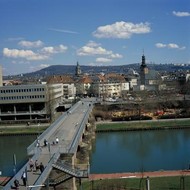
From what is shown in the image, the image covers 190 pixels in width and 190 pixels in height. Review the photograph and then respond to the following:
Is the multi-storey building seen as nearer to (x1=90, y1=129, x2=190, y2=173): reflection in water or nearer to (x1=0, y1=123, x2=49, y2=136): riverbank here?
(x1=0, y1=123, x2=49, y2=136): riverbank

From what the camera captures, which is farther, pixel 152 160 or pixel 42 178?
pixel 152 160

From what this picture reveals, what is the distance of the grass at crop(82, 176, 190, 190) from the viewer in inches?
938

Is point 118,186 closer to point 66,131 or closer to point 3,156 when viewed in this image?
point 66,131

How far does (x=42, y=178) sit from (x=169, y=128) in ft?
123

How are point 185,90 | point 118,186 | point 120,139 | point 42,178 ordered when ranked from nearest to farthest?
1. point 42,178
2. point 118,186
3. point 120,139
4. point 185,90

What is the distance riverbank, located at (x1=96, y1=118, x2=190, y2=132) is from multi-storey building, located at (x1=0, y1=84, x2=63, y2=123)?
12.8 meters

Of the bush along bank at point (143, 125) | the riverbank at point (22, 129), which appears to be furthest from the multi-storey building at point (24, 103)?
the bush along bank at point (143, 125)

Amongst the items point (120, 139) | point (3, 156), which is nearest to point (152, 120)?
point (120, 139)

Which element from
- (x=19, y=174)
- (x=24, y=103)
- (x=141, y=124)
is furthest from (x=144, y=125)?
(x=19, y=174)

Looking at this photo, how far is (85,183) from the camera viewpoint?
25781 mm

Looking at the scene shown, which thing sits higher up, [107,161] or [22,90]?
[22,90]

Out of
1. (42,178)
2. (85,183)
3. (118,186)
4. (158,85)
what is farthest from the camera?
(158,85)

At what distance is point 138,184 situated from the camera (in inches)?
972

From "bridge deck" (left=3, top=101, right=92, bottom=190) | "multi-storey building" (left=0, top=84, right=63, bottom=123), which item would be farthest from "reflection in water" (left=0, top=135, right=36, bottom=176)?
"multi-storey building" (left=0, top=84, right=63, bottom=123)
